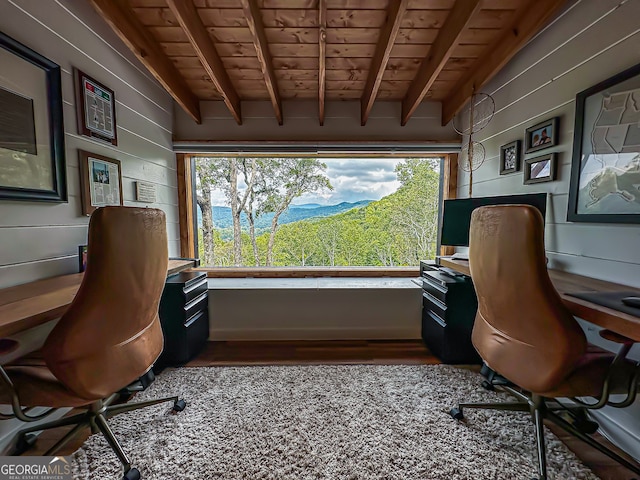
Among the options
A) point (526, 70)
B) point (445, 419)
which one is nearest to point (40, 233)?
point (445, 419)

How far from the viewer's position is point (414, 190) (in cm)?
296

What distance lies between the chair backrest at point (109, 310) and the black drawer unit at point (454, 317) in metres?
1.93

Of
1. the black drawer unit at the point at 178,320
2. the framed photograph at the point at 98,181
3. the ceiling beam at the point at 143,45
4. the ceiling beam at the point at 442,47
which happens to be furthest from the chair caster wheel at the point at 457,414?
the ceiling beam at the point at 143,45

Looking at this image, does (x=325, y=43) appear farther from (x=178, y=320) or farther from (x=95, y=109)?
(x=178, y=320)

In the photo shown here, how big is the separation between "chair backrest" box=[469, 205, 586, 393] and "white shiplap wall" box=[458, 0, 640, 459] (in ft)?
2.24

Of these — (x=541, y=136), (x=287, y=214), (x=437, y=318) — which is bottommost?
(x=437, y=318)

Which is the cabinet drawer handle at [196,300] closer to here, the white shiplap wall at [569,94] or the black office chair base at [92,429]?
the black office chair base at [92,429]

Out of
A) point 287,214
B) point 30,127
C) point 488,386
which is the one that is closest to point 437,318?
point 488,386

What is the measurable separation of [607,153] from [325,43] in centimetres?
177

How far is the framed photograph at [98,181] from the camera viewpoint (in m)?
1.66

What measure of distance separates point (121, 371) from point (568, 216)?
2.42m

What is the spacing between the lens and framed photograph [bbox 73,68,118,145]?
1.62 metres

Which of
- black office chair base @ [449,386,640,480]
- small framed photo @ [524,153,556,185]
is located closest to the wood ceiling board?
small framed photo @ [524,153,556,185]

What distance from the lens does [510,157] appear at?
203 cm
